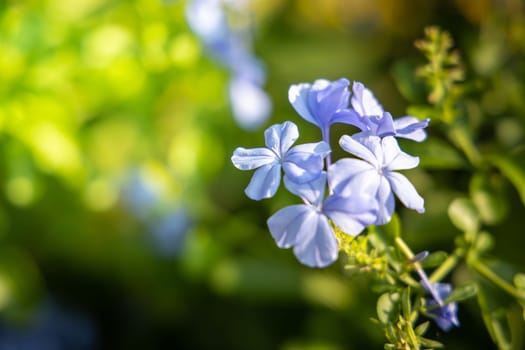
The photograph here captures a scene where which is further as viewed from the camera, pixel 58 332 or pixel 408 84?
pixel 58 332

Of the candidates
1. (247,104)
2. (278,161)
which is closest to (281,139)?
(278,161)

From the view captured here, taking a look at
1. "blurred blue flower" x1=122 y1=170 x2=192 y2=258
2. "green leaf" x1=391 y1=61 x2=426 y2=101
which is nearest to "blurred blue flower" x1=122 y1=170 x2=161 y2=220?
"blurred blue flower" x1=122 y1=170 x2=192 y2=258

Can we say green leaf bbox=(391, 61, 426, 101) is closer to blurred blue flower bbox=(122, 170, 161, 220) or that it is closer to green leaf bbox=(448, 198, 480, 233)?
green leaf bbox=(448, 198, 480, 233)

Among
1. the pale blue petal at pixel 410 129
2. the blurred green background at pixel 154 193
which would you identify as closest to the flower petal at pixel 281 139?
the pale blue petal at pixel 410 129

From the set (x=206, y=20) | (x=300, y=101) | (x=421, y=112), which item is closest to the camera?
(x=300, y=101)

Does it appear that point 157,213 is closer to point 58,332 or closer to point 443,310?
point 58,332

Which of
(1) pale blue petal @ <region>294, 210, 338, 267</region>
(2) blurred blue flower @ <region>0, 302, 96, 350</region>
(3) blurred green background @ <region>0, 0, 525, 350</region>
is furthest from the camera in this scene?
(2) blurred blue flower @ <region>0, 302, 96, 350</region>

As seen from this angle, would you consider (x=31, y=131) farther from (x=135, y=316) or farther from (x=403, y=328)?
(x=403, y=328)

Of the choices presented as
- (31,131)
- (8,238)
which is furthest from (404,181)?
(8,238)
